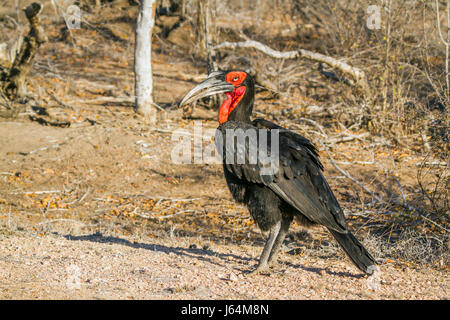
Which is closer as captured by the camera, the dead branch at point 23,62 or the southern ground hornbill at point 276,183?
the southern ground hornbill at point 276,183

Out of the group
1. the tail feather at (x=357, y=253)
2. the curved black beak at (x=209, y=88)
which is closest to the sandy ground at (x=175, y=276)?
the tail feather at (x=357, y=253)

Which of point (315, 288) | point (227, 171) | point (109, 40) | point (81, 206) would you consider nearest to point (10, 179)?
point (81, 206)

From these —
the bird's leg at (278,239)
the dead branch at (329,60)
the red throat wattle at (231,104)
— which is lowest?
the bird's leg at (278,239)

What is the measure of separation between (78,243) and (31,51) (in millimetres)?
6453

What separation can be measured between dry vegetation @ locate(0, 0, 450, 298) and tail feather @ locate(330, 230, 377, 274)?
0.28m

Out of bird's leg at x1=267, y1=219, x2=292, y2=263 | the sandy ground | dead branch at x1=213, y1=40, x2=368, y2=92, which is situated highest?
dead branch at x1=213, y1=40, x2=368, y2=92

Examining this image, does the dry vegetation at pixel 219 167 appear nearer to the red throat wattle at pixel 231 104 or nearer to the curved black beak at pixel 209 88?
the red throat wattle at pixel 231 104

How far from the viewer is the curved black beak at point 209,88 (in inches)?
202

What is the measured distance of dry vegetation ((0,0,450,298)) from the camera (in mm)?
6258

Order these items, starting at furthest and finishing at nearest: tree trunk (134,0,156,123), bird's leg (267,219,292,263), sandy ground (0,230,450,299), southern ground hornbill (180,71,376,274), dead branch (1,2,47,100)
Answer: tree trunk (134,0,156,123) → dead branch (1,2,47,100) → bird's leg (267,219,292,263) → southern ground hornbill (180,71,376,274) → sandy ground (0,230,450,299)

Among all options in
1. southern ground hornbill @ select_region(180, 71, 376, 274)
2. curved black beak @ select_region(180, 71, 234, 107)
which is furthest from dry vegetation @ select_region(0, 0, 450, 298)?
curved black beak @ select_region(180, 71, 234, 107)

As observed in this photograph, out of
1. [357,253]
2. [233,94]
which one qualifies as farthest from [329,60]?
[357,253]

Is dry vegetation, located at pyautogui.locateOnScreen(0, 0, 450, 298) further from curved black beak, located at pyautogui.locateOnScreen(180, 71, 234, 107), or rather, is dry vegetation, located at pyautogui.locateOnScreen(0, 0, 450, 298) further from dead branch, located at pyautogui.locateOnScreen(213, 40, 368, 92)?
curved black beak, located at pyautogui.locateOnScreen(180, 71, 234, 107)

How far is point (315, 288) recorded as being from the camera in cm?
442
